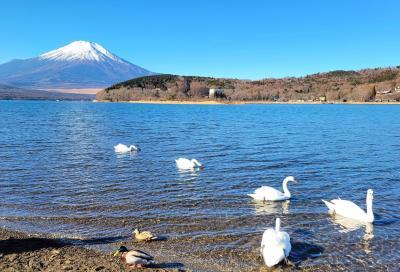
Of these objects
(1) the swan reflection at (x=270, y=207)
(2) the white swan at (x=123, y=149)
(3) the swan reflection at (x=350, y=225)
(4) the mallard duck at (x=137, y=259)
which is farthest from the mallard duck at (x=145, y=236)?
(2) the white swan at (x=123, y=149)

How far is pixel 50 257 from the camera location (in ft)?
32.1

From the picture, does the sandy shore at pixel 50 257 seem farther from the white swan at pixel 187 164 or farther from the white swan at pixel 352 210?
the white swan at pixel 187 164

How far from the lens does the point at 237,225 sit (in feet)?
41.0

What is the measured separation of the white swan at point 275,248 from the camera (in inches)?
381

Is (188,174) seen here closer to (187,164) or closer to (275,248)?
(187,164)

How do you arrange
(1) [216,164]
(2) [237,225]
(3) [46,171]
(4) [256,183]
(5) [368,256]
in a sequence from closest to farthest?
(5) [368,256], (2) [237,225], (4) [256,183], (3) [46,171], (1) [216,164]

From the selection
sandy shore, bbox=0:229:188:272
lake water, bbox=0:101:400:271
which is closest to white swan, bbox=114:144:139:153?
lake water, bbox=0:101:400:271

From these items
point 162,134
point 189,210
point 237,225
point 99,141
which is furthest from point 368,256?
point 162,134

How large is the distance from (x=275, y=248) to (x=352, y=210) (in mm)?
4709

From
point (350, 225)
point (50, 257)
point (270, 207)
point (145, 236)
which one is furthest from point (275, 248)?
point (50, 257)

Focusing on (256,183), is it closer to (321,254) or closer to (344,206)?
(344,206)

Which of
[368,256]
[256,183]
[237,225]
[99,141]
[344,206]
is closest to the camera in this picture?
[368,256]

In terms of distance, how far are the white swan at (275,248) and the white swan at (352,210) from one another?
402 cm

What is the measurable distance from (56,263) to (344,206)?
28.7 ft
